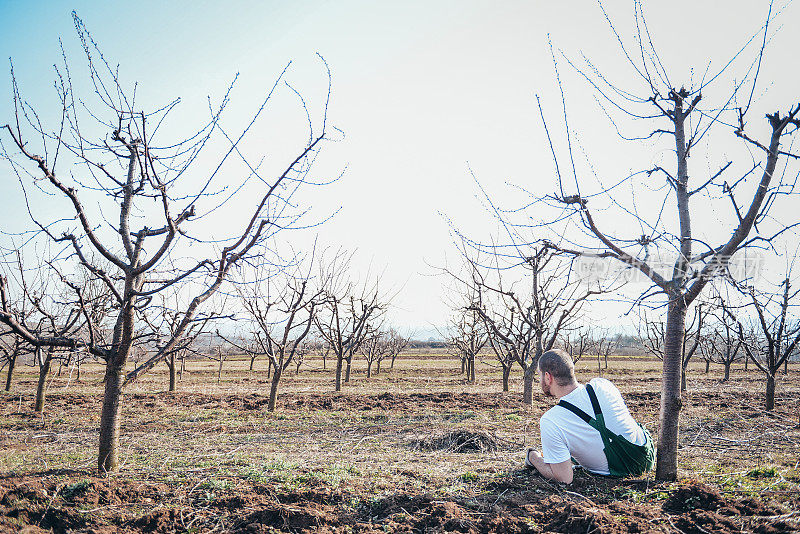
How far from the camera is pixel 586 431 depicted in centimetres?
400

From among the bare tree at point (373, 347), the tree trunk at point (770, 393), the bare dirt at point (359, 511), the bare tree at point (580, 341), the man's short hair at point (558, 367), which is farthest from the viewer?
the bare tree at point (373, 347)

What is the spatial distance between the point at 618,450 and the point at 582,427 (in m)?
0.48

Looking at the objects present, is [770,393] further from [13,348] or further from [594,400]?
[13,348]

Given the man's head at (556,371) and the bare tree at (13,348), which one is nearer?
the man's head at (556,371)

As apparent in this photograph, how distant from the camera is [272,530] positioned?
3.38 m

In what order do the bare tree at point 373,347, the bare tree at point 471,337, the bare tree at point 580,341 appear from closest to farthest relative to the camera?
1. the bare tree at point 471,337
2. the bare tree at point 580,341
3. the bare tree at point 373,347

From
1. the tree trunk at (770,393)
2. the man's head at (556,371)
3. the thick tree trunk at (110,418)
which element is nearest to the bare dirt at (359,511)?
the thick tree trunk at (110,418)

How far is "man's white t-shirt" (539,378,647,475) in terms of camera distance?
12.9 feet

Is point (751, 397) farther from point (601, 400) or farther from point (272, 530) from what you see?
point (272, 530)

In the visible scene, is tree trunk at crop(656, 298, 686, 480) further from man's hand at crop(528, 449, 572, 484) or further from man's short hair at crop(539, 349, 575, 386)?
man's hand at crop(528, 449, 572, 484)

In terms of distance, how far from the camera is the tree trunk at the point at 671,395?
13.6ft

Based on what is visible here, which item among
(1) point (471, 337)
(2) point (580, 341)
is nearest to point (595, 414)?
(1) point (471, 337)

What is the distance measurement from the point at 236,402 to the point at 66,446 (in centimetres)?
561

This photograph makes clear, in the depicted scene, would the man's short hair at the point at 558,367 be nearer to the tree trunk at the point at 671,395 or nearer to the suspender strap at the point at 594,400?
the suspender strap at the point at 594,400
